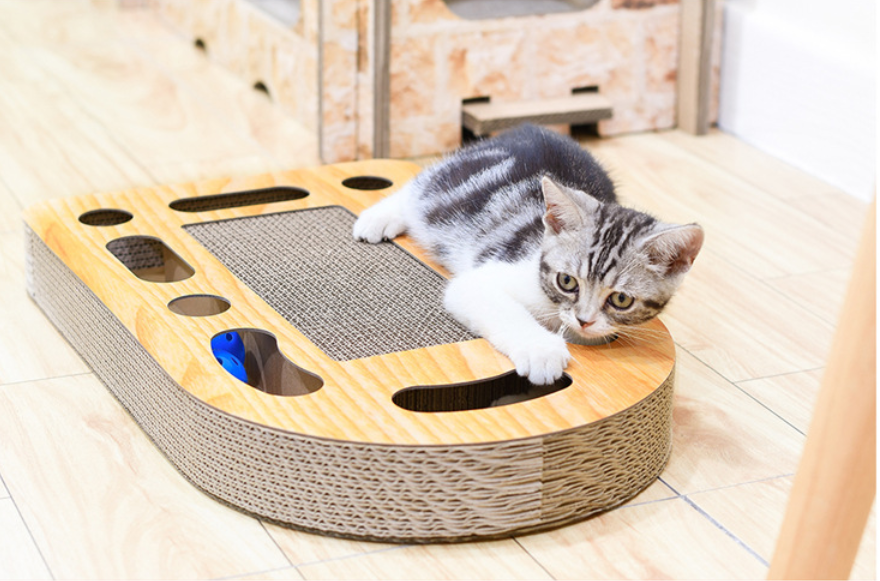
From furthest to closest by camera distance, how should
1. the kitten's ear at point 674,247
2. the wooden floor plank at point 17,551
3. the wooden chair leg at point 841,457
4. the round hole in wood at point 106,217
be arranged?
the round hole in wood at point 106,217, the kitten's ear at point 674,247, the wooden floor plank at point 17,551, the wooden chair leg at point 841,457

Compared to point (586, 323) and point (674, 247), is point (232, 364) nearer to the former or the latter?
point (586, 323)

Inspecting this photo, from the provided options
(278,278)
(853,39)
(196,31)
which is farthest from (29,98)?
(853,39)

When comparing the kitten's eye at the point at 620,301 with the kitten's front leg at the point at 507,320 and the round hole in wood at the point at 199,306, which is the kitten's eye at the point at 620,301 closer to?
the kitten's front leg at the point at 507,320

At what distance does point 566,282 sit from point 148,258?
0.82 metres

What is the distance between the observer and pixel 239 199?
2.13 m

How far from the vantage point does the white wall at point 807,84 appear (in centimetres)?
258

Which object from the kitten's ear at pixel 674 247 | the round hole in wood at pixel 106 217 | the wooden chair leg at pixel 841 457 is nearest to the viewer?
the wooden chair leg at pixel 841 457

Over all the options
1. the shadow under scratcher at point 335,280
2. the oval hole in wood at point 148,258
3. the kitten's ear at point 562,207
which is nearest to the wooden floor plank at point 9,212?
the oval hole in wood at point 148,258

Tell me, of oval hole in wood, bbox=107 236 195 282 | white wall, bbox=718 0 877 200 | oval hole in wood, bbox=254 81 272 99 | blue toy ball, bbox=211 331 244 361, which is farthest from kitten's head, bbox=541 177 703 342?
oval hole in wood, bbox=254 81 272 99

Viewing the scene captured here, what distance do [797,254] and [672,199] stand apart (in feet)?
1.18

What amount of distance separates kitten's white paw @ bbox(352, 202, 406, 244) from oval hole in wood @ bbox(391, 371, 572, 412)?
0.43 meters

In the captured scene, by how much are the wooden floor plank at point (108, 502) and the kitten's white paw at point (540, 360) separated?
0.40 metres

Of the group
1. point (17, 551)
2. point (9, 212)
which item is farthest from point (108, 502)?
point (9, 212)

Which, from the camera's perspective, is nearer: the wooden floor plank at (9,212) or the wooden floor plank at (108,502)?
the wooden floor plank at (108,502)
